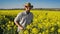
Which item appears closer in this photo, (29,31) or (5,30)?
(29,31)

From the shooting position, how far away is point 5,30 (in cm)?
910

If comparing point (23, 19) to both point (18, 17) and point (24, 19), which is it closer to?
point (24, 19)

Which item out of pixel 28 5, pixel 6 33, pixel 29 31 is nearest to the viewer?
pixel 28 5

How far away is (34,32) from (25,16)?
0.43 meters

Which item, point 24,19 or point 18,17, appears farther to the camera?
point 24,19

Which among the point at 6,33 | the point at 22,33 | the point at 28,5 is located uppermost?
the point at 28,5

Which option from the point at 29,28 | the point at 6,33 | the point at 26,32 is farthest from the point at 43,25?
the point at 6,33

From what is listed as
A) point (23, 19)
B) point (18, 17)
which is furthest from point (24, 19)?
point (18, 17)

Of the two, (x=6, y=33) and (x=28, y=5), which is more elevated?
(x=28, y=5)

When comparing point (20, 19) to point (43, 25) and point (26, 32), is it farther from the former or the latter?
point (43, 25)

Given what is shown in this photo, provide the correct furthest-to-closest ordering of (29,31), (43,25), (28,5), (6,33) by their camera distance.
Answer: (6,33), (43,25), (29,31), (28,5)

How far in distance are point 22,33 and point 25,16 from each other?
41 centimetres

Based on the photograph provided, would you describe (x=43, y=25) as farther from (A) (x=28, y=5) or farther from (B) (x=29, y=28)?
(A) (x=28, y=5)

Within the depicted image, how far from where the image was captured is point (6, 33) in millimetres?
9055
